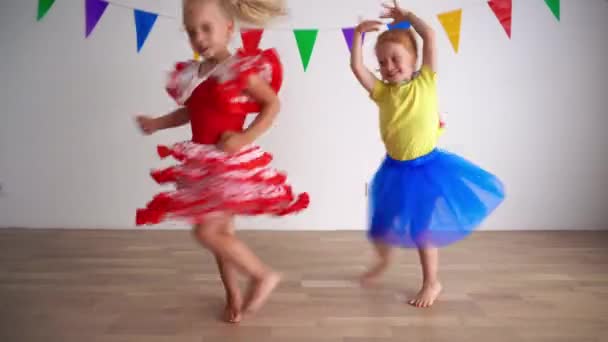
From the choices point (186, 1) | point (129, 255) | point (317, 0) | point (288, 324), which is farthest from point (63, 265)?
point (317, 0)

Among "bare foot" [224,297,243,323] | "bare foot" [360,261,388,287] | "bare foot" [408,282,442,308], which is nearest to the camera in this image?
"bare foot" [224,297,243,323]

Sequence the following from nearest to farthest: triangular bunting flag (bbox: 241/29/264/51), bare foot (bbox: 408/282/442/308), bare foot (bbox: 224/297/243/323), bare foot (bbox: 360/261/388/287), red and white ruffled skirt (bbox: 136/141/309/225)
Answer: red and white ruffled skirt (bbox: 136/141/309/225), bare foot (bbox: 224/297/243/323), bare foot (bbox: 408/282/442/308), bare foot (bbox: 360/261/388/287), triangular bunting flag (bbox: 241/29/264/51)

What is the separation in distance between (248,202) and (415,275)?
77 cm

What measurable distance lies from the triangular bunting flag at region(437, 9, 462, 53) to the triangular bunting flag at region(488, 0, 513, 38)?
0.16 meters

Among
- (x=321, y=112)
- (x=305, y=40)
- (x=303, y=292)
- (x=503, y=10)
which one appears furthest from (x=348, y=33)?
(x=303, y=292)

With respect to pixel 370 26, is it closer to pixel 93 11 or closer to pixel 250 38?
pixel 250 38

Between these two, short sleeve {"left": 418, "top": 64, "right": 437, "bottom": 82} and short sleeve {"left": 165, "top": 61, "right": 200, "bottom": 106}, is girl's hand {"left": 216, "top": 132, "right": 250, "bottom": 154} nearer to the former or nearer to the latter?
short sleeve {"left": 165, "top": 61, "right": 200, "bottom": 106}

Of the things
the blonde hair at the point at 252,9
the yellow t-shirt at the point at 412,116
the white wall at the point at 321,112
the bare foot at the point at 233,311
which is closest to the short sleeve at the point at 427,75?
the yellow t-shirt at the point at 412,116

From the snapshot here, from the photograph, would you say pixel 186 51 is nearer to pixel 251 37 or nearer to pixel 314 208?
pixel 251 37

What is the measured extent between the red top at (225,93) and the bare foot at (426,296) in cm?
71

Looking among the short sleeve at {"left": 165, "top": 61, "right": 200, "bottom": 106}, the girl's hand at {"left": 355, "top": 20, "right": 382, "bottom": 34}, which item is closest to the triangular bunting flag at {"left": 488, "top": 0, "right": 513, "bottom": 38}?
the girl's hand at {"left": 355, "top": 20, "right": 382, "bottom": 34}

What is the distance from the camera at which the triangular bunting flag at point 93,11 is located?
205cm

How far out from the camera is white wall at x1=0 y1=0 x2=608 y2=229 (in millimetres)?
2082

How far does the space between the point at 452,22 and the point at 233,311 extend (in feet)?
5.05
